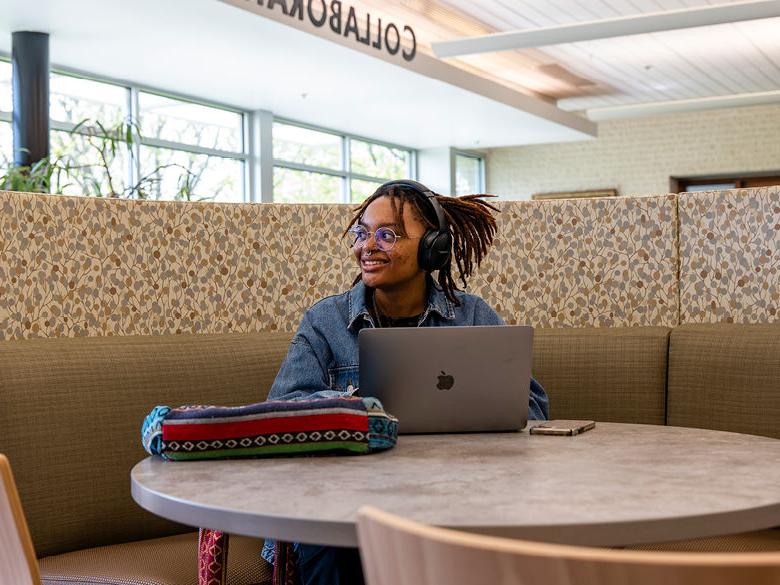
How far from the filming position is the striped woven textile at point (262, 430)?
4.90ft

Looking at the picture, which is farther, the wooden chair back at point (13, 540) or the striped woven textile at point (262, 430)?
the striped woven textile at point (262, 430)

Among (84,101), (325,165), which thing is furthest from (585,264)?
(325,165)

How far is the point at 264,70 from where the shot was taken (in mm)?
8516

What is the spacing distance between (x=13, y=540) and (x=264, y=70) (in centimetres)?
780

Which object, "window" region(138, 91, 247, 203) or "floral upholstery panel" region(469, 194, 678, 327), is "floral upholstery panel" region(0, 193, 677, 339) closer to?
"floral upholstery panel" region(469, 194, 678, 327)

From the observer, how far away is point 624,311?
2.82m

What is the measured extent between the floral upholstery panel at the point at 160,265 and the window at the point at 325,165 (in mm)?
7474

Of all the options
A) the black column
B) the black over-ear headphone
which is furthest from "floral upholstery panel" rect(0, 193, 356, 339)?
the black column

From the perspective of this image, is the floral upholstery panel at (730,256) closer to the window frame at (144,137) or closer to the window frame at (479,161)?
the window frame at (144,137)

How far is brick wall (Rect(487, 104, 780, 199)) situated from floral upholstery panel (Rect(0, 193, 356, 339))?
1048 cm

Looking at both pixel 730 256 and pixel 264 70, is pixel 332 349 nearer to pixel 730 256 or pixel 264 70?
pixel 730 256

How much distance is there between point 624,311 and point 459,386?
1232 millimetres

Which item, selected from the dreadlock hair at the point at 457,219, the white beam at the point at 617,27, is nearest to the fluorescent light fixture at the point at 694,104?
the white beam at the point at 617,27

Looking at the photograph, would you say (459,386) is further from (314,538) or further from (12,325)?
(12,325)
